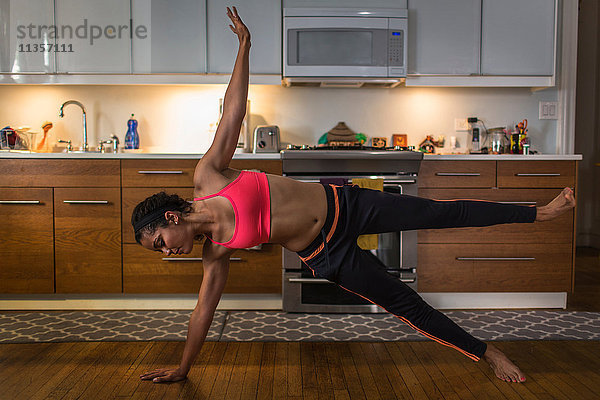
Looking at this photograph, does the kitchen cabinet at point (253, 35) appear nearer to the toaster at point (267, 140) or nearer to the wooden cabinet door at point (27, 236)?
the toaster at point (267, 140)

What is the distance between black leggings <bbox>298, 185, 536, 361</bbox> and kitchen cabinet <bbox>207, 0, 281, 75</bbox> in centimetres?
181

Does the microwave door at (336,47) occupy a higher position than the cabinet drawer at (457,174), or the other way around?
the microwave door at (336,47)

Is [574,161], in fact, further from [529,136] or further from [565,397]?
[565,397]

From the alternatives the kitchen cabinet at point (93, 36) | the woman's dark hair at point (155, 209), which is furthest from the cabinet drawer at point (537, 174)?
the kitchen cabinet at point (93, 36)

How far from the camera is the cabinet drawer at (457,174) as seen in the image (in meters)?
3.24

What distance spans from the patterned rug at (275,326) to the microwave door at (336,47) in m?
1.62

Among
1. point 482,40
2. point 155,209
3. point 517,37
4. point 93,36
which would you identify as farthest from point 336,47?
point 155,209

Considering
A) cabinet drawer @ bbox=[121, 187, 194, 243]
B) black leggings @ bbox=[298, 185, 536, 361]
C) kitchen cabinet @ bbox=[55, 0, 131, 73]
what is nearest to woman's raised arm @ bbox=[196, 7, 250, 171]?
black leggings @ bbox=[298, 185, 536, 361]

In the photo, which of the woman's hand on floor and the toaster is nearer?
the woman's hand on floor

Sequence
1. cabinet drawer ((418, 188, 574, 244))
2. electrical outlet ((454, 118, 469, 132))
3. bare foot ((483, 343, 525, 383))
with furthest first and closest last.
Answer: electrical outlet ((454, 118, 469, 132)), cabinet drawer ((418, 188, 574, 244)), bare foot ((483, 343, 525, 383))

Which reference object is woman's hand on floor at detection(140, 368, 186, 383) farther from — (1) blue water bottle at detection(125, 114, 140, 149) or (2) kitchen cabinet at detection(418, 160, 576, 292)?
(1) blue water bottle at detection(125, 114, 140, 149)

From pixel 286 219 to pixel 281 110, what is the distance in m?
2.15

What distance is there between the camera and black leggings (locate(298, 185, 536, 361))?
1909 millimetres

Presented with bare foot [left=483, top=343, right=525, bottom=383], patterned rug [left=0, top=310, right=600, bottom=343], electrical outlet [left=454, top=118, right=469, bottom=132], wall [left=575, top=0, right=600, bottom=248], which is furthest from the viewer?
wall [left=575, top=0, right=600, bottom=248]
